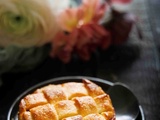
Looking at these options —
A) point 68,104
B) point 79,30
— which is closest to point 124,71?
point 79,30

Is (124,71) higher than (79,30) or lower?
lower

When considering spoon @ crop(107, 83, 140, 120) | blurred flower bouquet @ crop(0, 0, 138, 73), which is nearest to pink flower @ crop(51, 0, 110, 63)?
blurred flower bouquet @ crop(0, 0, 138, 73)

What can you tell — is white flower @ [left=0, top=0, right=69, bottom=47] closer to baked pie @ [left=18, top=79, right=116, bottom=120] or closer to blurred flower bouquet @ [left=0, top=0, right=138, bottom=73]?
blurred flower bouquet @ [left=0, top=0, right=138, bottom=73]

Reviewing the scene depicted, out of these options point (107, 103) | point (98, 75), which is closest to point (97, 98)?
point (107, 103)

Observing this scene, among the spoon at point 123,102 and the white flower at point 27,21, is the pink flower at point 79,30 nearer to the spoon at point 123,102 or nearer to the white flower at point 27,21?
the white flower at point 27,21

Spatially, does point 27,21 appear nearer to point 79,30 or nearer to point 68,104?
point 79,30

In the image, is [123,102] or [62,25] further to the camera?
[62,25]

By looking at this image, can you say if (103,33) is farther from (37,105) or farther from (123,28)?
(37,105)
